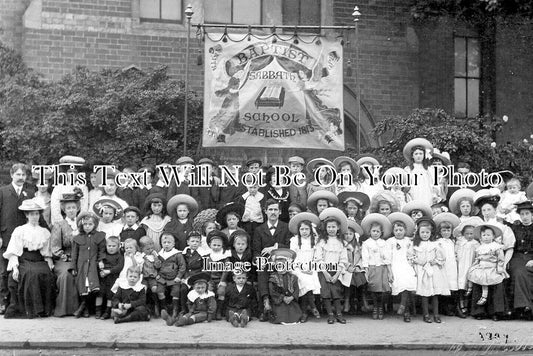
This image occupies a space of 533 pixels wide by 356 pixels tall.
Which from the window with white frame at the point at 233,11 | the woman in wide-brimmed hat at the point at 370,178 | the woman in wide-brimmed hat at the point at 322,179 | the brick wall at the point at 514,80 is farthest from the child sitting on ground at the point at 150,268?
the brick wall at the point at 514,80

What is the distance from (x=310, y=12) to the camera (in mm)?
17156

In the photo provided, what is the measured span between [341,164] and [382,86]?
18.9 feet

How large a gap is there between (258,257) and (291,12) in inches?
302

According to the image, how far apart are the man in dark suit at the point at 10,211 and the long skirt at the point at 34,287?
36cm

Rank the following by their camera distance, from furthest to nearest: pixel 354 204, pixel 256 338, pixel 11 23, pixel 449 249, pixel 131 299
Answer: pixel 11 23 → pixel 354 204 → pixel 449 249 → pixel 131 299 → pixel 256 338

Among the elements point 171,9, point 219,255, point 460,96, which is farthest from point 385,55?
point 219,255

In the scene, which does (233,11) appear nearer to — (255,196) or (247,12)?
(247,12)

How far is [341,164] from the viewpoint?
11.8 metres

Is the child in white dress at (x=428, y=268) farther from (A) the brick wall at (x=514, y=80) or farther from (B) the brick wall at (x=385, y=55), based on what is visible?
(A) the brick wall at (x=514, y=80)

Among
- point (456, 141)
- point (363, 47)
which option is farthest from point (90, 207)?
point (363, 47)

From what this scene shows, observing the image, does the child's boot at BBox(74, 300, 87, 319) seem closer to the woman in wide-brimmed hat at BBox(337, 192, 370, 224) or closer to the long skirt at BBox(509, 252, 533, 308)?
the woman in wide-brimmed hat at BBox(337, 192, 370, 224)

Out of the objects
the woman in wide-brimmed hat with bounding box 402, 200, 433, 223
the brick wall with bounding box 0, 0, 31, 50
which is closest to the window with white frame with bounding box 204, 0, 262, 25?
the brick wall with bounding box 0, 0, 31, 50

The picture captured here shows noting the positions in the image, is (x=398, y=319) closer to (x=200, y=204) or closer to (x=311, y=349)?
(x=311, y=349)

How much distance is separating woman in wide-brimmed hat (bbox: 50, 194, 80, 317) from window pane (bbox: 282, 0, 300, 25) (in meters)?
7.41
